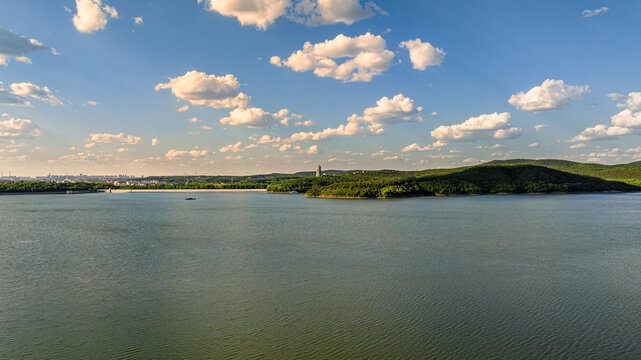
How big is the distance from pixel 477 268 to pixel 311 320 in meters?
11.4

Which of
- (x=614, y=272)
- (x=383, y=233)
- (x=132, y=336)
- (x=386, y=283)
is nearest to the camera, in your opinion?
(x=132, y=336)

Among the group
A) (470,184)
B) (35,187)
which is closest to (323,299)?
(470,184)

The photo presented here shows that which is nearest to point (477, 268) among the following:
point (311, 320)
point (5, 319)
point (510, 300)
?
point (510, 300)

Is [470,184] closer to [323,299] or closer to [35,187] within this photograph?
[323,299]

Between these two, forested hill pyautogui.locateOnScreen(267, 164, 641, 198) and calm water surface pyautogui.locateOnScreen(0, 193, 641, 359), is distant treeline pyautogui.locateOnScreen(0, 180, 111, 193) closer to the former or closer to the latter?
forested hill pyautogui.locateOnScreen(267, 164, 641, 198)

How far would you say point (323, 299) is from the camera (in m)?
14.8

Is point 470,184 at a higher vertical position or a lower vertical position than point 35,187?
higher

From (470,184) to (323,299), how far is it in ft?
367

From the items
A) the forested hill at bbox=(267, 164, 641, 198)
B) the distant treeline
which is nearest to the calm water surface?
the forested hill at bbox=(267, 164, 641, 198)

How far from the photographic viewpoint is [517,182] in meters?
124

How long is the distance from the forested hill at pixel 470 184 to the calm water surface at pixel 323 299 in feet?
240

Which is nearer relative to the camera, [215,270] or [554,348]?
[554,348]

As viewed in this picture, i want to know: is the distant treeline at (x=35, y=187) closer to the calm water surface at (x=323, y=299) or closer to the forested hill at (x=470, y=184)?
the forested hill at (x=470, y=184)

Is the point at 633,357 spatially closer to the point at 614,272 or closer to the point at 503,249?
the point at 614,272
